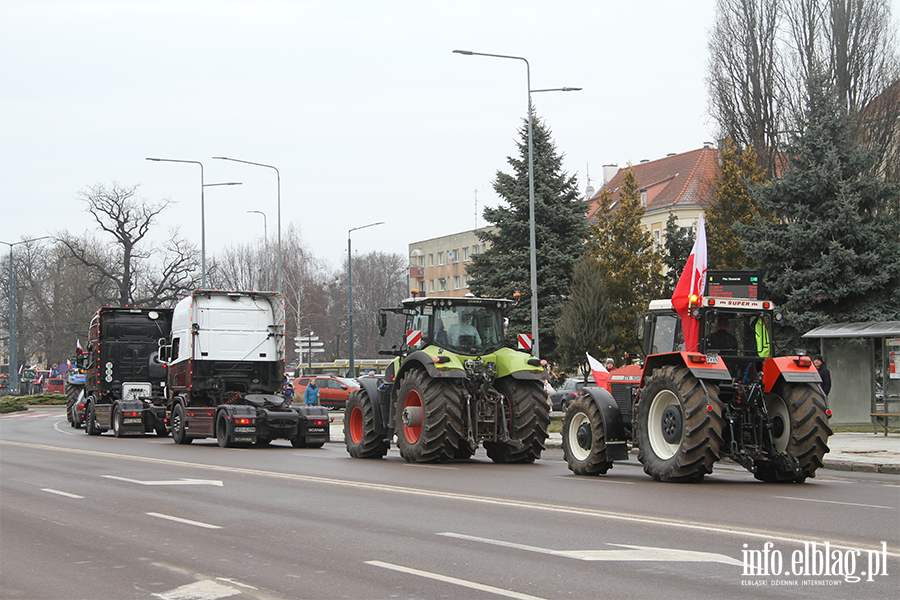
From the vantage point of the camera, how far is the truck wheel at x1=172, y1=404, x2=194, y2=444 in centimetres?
2448

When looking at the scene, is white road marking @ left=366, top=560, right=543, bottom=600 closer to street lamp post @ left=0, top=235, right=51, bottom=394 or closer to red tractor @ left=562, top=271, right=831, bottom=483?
red tractor @ left=562, top=271, right=831, bottom=483

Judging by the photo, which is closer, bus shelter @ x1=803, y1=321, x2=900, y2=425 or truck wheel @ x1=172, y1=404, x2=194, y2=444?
bus shelter @ x1=803, y1=321, x2=900, y2=425

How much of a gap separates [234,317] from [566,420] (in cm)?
1191

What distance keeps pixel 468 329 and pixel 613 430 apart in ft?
14.4

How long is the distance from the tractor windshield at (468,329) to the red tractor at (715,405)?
361cm

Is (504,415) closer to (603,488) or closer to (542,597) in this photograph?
(603,488)

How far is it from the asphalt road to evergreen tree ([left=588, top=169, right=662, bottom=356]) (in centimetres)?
2592

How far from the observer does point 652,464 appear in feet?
45.2

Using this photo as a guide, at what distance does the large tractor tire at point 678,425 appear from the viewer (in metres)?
12.9

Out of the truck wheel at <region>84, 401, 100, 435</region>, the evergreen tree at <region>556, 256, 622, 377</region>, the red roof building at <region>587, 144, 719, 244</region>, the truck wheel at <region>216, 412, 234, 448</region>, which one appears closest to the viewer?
the truck wheel at <region>216, 412, 234, 448</region>

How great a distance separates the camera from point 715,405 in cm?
1299

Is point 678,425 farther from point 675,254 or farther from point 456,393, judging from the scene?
point 675,254

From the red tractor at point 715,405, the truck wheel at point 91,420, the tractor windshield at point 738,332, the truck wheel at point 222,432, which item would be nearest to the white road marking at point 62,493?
the red tractor at point 715,405

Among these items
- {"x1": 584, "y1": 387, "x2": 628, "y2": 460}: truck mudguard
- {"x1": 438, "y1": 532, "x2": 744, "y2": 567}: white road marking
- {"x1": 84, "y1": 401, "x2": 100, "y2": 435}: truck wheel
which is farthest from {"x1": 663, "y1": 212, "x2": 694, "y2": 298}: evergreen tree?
{"x1": 438, "y1": 532, "x2": 744, "y2": 567}: white road marking
